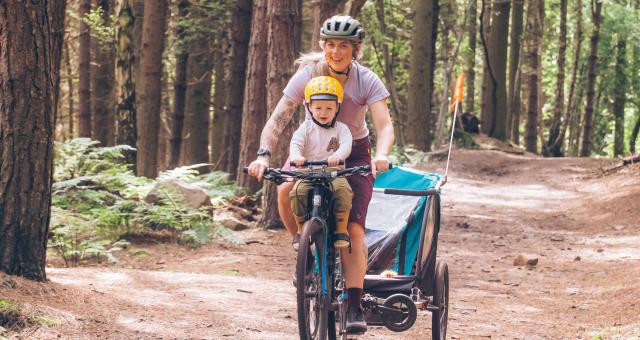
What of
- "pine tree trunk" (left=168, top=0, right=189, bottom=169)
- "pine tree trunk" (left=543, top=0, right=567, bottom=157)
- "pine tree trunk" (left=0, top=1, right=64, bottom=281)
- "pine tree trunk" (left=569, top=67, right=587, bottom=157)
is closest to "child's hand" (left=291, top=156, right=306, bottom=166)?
"pine tree trunk" (left=0, top=1, right=64, bottom=281)

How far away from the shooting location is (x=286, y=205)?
542 centimetres

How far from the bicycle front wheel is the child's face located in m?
0.65

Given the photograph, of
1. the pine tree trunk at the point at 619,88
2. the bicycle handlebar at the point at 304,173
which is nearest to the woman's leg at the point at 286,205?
the bicycle handlebar at the point at 304,173

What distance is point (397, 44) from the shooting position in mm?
29469

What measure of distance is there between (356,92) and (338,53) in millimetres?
282

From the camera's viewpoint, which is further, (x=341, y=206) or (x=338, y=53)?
(x=338, y=53)

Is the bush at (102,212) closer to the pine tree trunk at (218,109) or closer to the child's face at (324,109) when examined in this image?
the child's face at (324,109)

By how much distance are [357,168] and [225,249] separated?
21.0 ft

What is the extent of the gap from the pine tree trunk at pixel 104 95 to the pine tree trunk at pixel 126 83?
399cm

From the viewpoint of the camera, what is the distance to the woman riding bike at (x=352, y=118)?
5.41 meters

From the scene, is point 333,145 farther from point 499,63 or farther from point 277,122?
point 499,63

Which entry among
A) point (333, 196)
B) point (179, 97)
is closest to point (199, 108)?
point (179, 97)

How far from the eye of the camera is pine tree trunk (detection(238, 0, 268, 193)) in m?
13.9

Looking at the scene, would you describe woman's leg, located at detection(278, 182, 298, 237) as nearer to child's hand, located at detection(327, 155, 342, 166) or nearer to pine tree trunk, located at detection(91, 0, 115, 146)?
child's hand, located at detection(327, 155, 342, 166)
